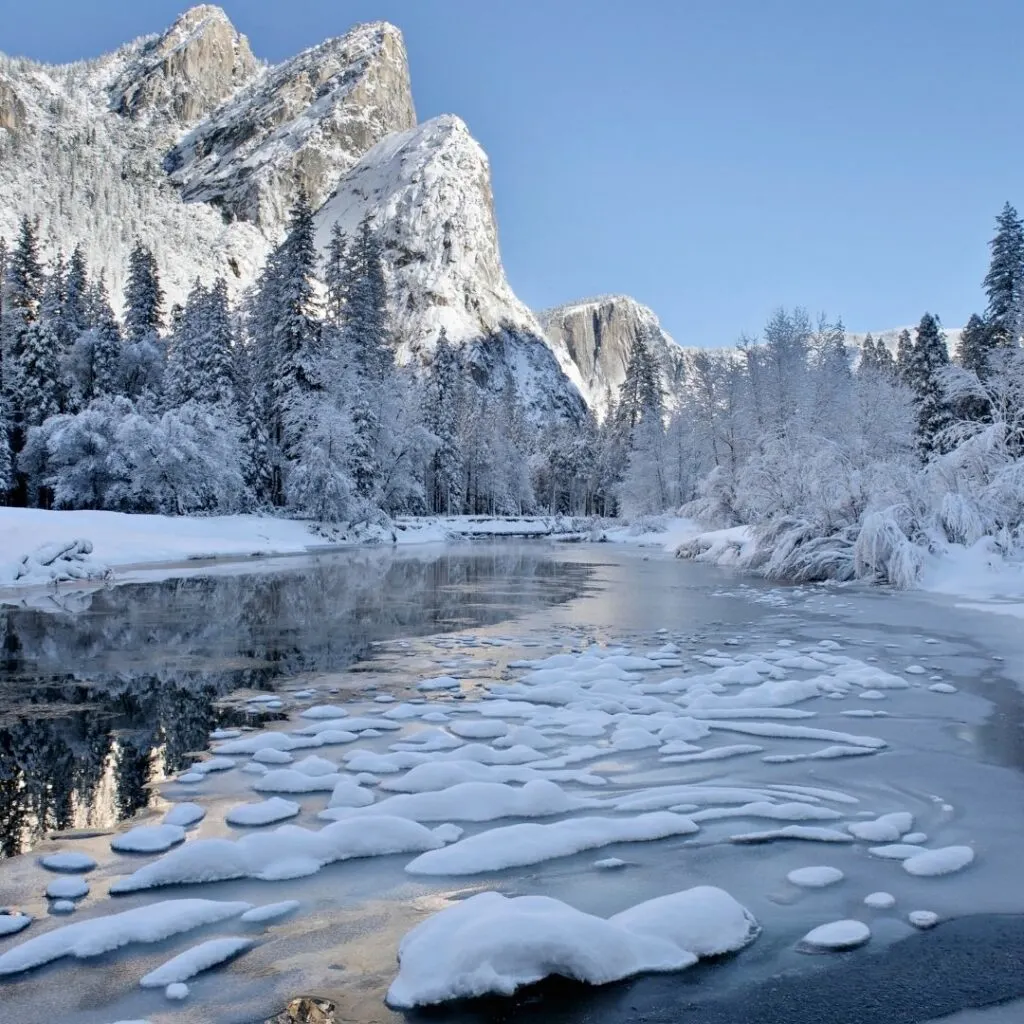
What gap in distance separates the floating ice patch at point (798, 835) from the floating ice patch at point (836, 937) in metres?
0.82

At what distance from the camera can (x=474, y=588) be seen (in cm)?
1695

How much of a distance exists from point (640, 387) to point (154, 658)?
71.2 meters

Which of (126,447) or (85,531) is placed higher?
(126,447)

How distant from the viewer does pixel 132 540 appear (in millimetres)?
22688

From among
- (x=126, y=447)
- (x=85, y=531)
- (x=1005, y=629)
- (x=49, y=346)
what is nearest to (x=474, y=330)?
(x=49, y=346)

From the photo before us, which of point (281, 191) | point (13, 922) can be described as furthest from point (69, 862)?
point (281, 191)

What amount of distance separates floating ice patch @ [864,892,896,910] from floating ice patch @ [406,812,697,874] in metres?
0.88

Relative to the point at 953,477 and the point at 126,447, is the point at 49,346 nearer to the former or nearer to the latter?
the point at 126,447

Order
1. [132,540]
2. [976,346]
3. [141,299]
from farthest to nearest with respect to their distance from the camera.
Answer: [141,299] → [976,346] → [132,540]

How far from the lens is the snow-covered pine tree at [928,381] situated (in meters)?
38.5

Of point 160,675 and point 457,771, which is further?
point 160,675

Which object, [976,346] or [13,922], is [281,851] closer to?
[13,922]

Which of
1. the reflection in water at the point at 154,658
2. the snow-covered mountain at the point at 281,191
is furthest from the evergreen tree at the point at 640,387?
the reflection in water at the point at 154,658

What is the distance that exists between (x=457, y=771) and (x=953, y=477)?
16.6m
